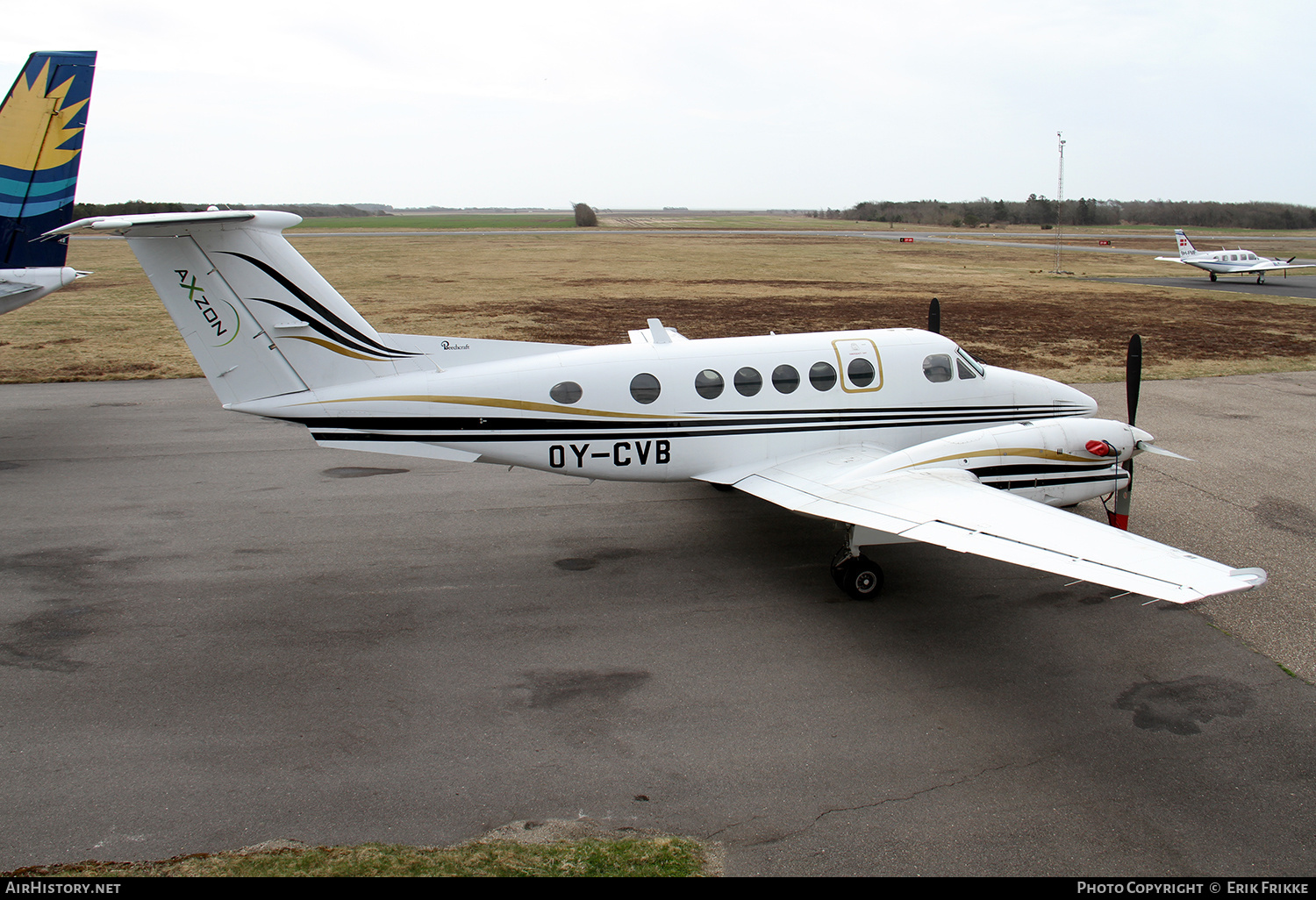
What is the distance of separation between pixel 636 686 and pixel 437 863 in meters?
2.65

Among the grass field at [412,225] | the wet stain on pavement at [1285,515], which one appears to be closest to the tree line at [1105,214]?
the grass field at [412,225]

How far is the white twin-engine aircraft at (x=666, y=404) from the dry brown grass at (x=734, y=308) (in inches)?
507

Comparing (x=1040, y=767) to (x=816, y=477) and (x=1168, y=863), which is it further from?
(x=816, y=477)

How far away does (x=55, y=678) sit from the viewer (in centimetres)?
762

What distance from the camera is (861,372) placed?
10867 mm

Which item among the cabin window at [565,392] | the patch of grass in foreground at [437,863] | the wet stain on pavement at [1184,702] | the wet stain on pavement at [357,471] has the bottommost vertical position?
the patch of grass in foreground at [437,863]

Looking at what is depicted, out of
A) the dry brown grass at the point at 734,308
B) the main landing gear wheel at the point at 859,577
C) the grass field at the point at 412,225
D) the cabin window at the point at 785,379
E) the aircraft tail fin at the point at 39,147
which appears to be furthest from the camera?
the grass field at the point at 412,225

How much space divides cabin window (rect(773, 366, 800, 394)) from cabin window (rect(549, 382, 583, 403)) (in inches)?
104

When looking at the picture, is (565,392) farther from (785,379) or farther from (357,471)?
(357,471)

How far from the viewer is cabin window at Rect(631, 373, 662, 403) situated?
10281 millimetres

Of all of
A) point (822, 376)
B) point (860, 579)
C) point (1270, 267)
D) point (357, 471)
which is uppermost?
point (1270, 267)

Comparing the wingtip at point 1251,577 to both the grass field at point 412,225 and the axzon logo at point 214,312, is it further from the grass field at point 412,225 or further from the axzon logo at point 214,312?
the grass field at point 412,225

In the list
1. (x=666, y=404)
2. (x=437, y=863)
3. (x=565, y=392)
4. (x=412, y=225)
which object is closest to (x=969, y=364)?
(x=666, y=404)

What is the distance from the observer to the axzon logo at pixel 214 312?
912 cm
